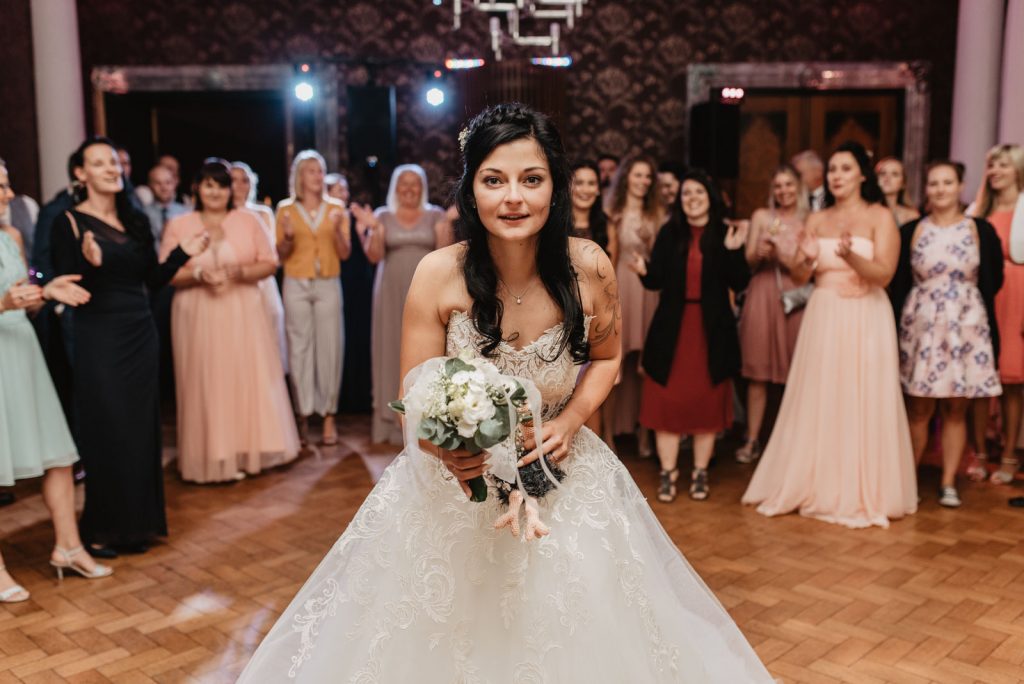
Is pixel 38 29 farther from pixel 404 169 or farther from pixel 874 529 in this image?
pixel 874 529

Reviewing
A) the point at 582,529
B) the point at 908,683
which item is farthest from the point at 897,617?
the point at 582,529

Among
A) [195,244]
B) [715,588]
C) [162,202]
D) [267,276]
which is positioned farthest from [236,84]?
[715,588]

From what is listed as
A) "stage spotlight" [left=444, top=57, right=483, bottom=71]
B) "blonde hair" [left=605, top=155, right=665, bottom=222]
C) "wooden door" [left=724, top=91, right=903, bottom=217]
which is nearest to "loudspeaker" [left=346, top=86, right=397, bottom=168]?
"stage spotlight" [left=444, top=57, right=483, bottom=71]

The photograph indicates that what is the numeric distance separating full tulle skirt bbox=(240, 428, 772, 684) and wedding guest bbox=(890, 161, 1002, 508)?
9.78 ft

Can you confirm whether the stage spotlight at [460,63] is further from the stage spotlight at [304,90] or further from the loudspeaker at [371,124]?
the stage spotlight at [304,90]

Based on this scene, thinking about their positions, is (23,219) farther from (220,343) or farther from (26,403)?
(26,403)

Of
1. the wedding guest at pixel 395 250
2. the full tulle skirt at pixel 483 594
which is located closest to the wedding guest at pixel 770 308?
the wedding guest at pixel 395 250

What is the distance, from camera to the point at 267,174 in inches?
351

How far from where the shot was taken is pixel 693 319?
4559 mm

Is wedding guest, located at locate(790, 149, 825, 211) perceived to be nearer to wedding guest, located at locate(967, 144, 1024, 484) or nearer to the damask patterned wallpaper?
wedding guest, located at locate(967, 144, 1024, 484)

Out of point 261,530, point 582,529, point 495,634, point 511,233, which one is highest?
point 511,233

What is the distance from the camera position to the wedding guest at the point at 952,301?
4.47 meters

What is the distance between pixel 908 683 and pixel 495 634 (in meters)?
1.54

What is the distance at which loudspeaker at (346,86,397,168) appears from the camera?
27.9ft
